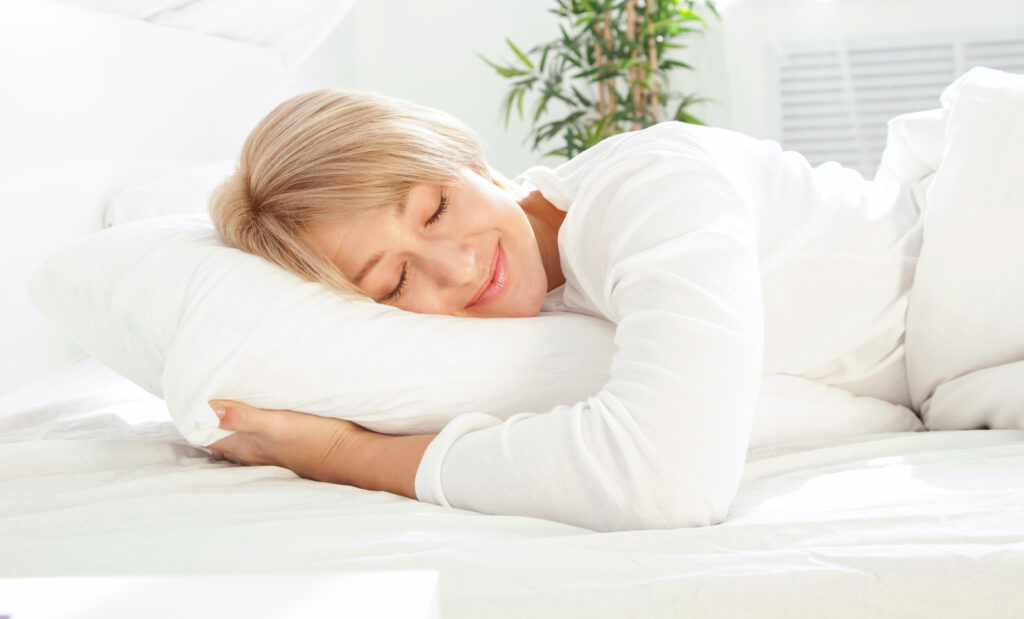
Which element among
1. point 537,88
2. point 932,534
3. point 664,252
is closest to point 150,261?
point 664,252

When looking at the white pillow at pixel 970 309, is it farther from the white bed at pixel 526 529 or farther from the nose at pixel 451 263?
the nose at pixel 451 263

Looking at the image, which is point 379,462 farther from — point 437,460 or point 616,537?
point 616,537

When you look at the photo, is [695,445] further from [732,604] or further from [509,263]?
[509,263]

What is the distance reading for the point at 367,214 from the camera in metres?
1.11

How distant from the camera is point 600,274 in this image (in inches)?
43.3

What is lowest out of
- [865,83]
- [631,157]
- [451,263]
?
[865,83]

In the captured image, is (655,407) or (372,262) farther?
(372,262)

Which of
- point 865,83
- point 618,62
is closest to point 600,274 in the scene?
point 618,62

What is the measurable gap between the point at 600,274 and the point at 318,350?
13.3 inches

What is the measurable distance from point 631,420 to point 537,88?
299cm

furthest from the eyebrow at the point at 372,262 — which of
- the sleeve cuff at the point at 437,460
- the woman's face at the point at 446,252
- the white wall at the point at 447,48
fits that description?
the white wall at the point at 447,48

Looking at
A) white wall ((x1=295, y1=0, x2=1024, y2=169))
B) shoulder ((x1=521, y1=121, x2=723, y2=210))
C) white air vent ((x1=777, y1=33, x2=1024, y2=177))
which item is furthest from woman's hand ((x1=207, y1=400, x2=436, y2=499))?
white air vent ((x1=777, y1=33, x2=1024, y2=177))

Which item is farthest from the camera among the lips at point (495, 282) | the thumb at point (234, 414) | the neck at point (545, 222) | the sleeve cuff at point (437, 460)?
the neck at point (545, 222)

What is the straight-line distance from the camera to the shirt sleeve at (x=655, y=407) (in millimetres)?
833
